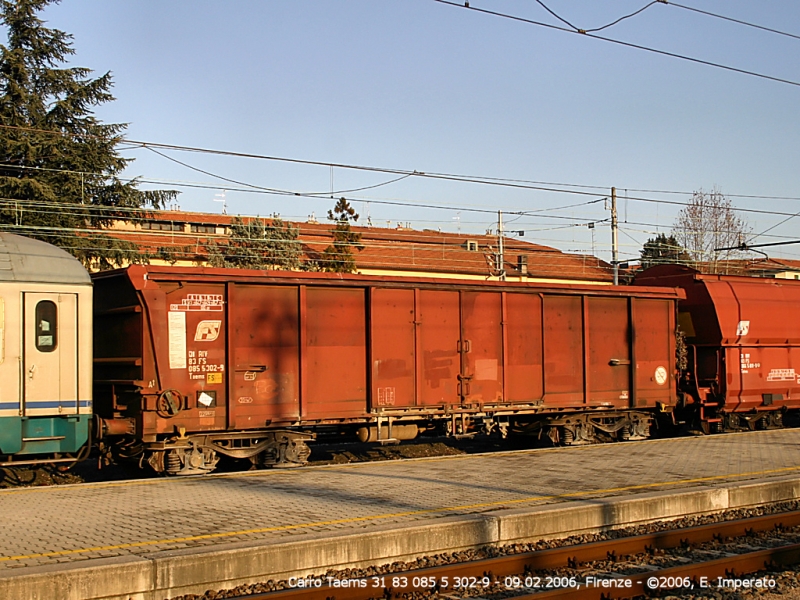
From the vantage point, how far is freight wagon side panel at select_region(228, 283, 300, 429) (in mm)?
12414

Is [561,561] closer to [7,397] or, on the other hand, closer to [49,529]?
[49,529]

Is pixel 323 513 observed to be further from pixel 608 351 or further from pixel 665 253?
pixel 665 253

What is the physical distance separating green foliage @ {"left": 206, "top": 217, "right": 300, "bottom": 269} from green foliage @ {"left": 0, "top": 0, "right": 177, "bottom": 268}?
9864mm

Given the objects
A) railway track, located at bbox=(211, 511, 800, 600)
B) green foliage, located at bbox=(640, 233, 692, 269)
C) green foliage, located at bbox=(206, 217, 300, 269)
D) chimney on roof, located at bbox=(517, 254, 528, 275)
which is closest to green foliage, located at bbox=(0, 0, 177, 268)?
green foliage, located at bbox=(206, 217, 300, 269)

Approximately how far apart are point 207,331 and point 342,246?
31779 millimetres

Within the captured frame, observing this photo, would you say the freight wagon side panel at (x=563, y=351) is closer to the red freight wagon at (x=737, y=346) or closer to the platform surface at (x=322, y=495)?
the platform surface at (x=322, y=495)

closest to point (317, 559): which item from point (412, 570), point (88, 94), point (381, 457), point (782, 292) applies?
→ point (412, 570)

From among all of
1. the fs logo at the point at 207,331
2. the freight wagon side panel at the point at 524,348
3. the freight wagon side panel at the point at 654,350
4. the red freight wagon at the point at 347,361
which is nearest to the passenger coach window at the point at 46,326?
the red freight wagon at the point at 347,361

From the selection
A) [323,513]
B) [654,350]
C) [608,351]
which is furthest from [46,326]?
[654,350]

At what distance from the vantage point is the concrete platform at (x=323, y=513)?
679 centimetres

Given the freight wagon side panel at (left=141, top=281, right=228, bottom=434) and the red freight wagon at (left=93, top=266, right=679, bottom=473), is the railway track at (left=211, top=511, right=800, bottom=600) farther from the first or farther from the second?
the red freight wagon at (left=93, top=266, right=679, bottom=473)

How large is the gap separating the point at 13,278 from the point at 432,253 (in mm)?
41262

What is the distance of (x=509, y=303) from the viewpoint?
15039 millimetres

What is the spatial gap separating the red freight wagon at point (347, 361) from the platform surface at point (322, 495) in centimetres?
97
